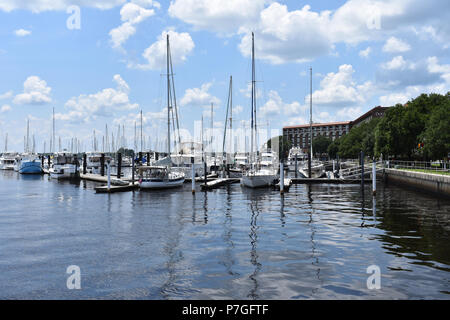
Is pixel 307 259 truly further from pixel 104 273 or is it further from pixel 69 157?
pixel 69 157

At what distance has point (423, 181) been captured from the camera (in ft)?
147

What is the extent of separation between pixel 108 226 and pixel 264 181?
27.7 m

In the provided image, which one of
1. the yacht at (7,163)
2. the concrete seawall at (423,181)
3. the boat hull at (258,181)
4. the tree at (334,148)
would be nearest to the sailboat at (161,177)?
the boat hull at (258,181)

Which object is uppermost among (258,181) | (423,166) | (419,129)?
(419,129)

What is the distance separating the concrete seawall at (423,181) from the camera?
38856mm

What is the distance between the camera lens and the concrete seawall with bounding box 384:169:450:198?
38.9 metres

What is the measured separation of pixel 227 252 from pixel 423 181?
36100 millimetres

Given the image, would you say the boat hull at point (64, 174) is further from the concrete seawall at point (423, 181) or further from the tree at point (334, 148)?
the tree at point (334, 148)

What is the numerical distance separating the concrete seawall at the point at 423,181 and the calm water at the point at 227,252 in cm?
1101

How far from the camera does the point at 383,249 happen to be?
16391 millimetres
